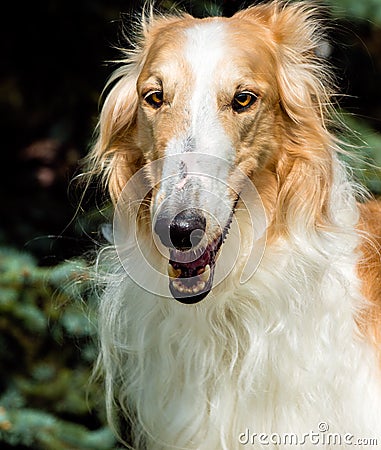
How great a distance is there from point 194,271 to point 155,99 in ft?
1.93

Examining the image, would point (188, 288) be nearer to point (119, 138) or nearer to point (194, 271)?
point (194, 271)

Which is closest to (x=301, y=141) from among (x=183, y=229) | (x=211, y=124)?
(x=211, y=124)

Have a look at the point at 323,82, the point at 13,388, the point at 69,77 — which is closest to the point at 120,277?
the point at 323,82

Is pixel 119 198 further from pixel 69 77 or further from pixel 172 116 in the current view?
pixel 69 77

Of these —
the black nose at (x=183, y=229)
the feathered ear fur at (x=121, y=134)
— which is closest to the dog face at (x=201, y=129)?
the black nose at (x=183, y=229)

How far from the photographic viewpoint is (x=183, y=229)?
8.11 feet

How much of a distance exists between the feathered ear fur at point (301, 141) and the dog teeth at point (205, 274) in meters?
0.36

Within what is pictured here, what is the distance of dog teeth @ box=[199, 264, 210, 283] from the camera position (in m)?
2.61

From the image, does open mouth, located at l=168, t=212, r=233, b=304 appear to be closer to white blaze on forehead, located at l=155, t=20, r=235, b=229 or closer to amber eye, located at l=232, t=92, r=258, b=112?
white blaze on forehead, located at l=155, t=20, r=235, b=229

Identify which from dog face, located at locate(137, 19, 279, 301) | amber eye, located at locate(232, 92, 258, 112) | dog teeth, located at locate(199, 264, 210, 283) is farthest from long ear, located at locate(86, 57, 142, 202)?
dog teeth, located at locate(199, 264, 210, 283)

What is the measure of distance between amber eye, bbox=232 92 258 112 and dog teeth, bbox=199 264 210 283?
20.3 inches

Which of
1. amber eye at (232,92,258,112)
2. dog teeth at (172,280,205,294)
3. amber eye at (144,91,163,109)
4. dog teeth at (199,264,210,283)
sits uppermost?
amber eye at (232,92,258,112)

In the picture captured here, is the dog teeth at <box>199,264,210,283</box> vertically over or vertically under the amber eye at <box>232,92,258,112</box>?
under

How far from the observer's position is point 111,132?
303cm
